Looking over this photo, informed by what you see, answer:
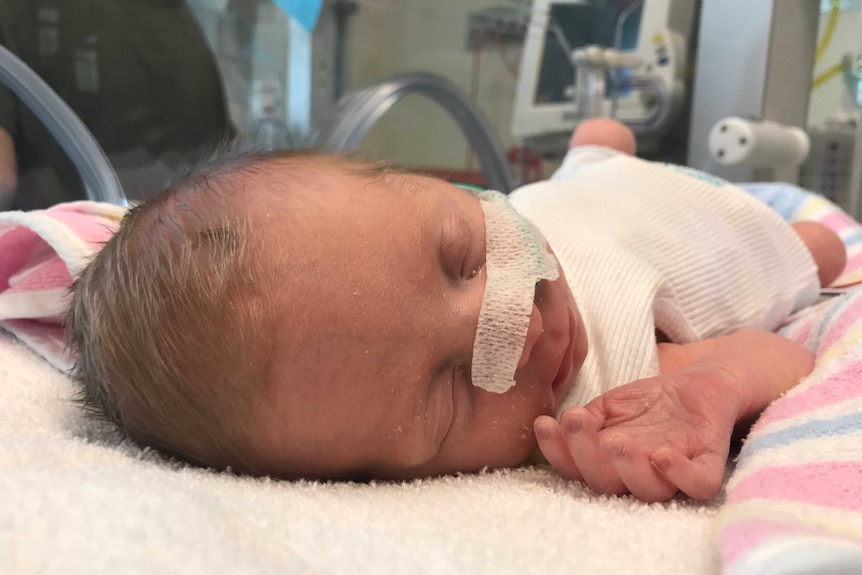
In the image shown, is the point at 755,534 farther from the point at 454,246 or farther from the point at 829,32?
the point at 829,32

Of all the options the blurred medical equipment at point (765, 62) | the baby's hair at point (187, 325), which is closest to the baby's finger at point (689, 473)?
the baby's hair at point (187, 325)

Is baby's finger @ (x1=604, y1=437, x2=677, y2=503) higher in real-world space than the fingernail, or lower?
lower

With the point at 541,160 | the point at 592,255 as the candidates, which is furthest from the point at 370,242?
the point at 541,160

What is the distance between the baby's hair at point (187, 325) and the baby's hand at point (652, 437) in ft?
0.75

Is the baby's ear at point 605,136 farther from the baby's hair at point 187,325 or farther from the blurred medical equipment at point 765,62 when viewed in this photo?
the baby's hair at point 187,325

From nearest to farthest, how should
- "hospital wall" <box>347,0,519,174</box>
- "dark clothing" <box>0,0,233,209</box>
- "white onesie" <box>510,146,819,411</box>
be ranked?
"white onesie" <box>510,146,819,411</box>, "dark clothing" <box>0,0,233,209</box>, "hospital wall" <box>347,0,519,174</box>

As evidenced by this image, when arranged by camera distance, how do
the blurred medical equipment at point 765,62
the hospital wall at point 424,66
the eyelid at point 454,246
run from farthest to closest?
the hospital wall at point 424,66 < the blurred medical equipment at point 765,62 < the eyelid at point 454,246

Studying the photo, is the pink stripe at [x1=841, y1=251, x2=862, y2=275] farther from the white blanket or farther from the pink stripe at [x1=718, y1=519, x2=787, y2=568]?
the pink stripe at [x1=718, y1=519, x2=787, y2=568]

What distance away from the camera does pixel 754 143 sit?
151cm

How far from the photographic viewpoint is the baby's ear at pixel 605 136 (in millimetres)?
1477

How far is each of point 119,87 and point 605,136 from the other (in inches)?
41.9

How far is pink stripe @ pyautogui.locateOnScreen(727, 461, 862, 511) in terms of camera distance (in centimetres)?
40

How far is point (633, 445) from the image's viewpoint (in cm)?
50

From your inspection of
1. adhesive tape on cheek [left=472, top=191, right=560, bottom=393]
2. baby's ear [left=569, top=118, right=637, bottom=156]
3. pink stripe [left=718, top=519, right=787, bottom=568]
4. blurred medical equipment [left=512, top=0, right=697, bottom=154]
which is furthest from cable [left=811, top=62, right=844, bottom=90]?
pink stripe [left=718, top=519, right=787, bottom=568]
